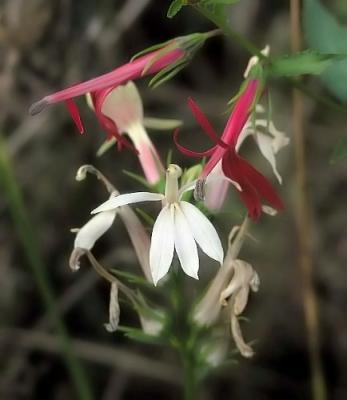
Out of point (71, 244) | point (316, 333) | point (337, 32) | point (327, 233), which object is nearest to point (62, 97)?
point (337, 32)

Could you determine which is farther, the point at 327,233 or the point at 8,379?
the point at 327,233

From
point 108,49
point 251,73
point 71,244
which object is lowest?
point 71,244

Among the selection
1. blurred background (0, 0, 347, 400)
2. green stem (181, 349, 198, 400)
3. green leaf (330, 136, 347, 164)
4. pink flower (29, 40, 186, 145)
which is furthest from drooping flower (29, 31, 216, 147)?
blurred background (0, 0, 347, 400)

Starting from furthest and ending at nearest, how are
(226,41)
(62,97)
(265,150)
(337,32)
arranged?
(226,41) < (337,32) < (265,150) < (62,97)

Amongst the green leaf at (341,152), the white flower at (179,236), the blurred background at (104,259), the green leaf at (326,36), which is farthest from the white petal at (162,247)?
the blurred background at (104,259)

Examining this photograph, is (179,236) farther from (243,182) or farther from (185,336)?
(185,336)

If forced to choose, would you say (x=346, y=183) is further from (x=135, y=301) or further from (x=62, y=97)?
(x=62, y=97)

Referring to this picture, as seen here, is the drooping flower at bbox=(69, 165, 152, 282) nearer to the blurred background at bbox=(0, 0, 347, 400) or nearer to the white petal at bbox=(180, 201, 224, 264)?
the white petal at bbox=(180, 201, 224, 264)
